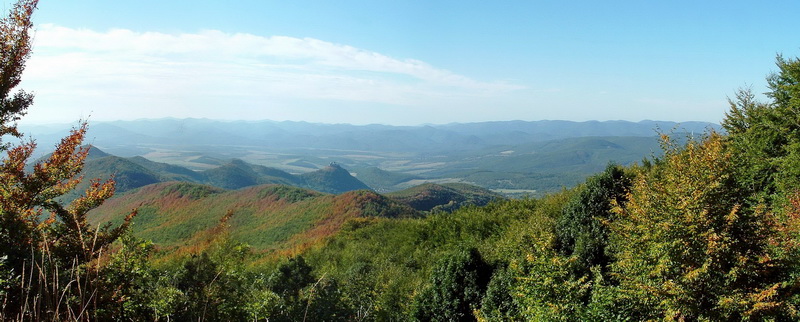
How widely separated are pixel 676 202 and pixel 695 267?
1.14m

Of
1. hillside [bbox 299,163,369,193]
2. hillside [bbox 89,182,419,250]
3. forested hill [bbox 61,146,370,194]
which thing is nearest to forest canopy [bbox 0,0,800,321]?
hillside [bbox 89,182,419,250]

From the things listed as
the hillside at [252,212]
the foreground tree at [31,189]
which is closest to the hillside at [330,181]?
the hillside at [252,212]

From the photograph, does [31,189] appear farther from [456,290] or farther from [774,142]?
[774,142]

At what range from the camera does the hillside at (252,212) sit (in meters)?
35.6

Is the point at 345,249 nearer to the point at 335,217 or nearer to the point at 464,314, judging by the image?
the point at 464,314

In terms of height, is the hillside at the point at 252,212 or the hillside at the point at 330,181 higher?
the hillside at the point at 252,212

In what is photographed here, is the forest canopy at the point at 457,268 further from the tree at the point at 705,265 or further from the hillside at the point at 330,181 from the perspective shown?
the hillside at the point at 330,181

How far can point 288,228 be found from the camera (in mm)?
37031

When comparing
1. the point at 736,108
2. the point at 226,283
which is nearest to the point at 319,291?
the point at 226,283

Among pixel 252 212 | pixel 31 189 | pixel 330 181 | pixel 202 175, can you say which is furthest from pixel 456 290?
pixel 330 181

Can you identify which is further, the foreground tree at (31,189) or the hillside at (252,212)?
the hillside at (252,212)

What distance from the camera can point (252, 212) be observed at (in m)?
45.9

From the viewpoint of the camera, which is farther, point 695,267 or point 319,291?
point 319,291

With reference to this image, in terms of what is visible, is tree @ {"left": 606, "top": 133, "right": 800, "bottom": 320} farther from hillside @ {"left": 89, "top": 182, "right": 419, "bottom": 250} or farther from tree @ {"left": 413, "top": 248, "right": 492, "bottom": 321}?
hillside @ {"left": 89, "top": 182, "right": 419, "bottom": 250}
